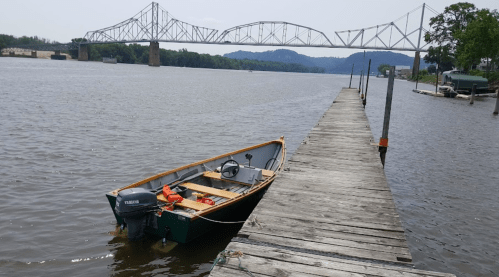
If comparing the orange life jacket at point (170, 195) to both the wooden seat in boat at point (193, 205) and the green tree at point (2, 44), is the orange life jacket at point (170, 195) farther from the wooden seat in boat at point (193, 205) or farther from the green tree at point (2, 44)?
the green tree at point (2, 44)

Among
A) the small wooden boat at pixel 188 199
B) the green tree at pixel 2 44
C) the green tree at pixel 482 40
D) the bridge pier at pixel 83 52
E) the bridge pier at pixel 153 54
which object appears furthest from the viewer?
the bridge pier at pixel 83 52

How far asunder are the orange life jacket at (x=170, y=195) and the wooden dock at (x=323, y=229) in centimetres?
188

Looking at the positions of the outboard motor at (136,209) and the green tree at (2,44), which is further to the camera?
the green tree at (2,44)

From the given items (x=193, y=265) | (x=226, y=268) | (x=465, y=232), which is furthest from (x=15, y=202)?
(x=465, y=232)

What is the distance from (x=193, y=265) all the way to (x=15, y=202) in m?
5.63

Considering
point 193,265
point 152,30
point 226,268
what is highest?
point 152,30

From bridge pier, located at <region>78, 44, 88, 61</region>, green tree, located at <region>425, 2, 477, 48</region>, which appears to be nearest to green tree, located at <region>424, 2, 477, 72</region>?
green tree, located at <region>425, 2, 477, 48</region>

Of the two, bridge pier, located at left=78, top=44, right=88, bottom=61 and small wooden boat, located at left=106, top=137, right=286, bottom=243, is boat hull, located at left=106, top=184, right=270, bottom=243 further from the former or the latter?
bridge pier, located at left=78, top=44, right=88, bottom=61

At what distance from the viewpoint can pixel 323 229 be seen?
6.00 metres

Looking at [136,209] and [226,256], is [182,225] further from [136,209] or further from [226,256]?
[226,256]

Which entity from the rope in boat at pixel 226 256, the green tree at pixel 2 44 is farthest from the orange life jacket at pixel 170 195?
the green tree at pixel 2 44

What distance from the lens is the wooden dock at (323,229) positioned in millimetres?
4738

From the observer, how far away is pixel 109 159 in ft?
46.9

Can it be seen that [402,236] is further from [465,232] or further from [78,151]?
[78,151]
